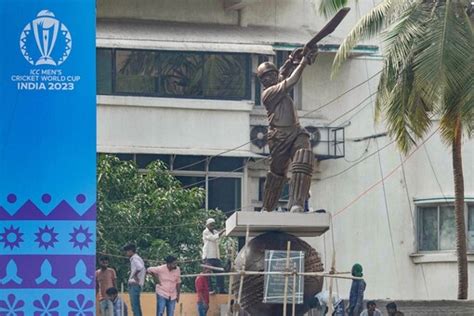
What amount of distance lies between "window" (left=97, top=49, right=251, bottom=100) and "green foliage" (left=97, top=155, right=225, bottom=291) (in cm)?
441

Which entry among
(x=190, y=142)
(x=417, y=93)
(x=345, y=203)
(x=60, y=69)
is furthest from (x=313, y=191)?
(x=60, y=69)

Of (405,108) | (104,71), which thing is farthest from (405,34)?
(104,71)

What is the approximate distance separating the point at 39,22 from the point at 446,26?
1564 centimetres

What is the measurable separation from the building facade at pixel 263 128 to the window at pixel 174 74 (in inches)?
0.9

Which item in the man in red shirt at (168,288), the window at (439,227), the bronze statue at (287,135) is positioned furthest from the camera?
the window at (439,227)

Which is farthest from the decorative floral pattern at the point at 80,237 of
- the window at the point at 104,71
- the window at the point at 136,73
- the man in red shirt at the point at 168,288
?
the window at the point at 136,73

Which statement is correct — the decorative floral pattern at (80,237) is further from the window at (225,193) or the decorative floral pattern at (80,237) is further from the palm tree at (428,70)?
the window at (225,193)

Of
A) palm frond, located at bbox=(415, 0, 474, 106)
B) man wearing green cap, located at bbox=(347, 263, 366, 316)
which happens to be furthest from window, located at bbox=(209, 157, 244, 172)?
man wearing green cap, located at bbox=(347, 263, 366, 316)

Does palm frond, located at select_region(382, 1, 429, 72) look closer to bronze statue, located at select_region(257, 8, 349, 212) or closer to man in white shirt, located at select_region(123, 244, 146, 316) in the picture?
man in white shirt, located at select_region(123, 244, 146, 316)

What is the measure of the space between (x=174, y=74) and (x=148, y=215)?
21.1ft

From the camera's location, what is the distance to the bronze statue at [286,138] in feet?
66.9

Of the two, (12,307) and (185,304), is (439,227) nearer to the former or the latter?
(185,304)

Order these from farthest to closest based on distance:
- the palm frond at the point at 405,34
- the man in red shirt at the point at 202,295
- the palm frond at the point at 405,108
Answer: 1. the palm frond at the point at 405,108
2. the palm frond at the point at 405,34
3. the man in red shirt at the point at 202,295

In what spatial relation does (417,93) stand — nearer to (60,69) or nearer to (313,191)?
(313,191)
